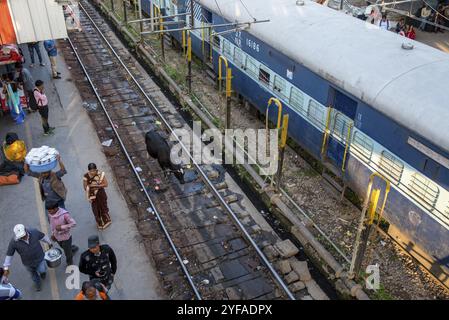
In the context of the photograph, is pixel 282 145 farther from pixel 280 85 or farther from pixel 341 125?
pixel 280 85

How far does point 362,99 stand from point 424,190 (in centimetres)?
222

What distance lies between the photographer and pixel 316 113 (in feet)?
34.9

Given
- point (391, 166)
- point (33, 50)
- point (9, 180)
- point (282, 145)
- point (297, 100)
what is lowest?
point (9, 180)

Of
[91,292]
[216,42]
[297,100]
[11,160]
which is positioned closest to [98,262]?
[91,292]

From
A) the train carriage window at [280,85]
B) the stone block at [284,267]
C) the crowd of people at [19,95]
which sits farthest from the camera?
the crowd of people at [19,95]

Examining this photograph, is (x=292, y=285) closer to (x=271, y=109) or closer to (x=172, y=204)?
(x=172, y=204)

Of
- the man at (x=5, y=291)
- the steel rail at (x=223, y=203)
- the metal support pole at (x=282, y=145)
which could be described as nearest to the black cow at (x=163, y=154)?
the steel rail at (x=223, y=203)

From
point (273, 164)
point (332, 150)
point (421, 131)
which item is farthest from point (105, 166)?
point (421, 131)

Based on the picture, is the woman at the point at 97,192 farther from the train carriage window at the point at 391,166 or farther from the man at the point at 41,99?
the train carriage window at the point at 391,166

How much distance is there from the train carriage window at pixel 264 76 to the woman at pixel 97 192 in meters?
5.66

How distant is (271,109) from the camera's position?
504 inches

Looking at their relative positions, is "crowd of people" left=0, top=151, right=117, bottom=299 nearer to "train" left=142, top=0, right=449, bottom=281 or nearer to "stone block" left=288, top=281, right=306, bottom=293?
"stone block" left=288, top=281, right=306, bottom=293

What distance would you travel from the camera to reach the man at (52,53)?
1556 centimetres

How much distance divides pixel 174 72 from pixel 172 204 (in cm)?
796
